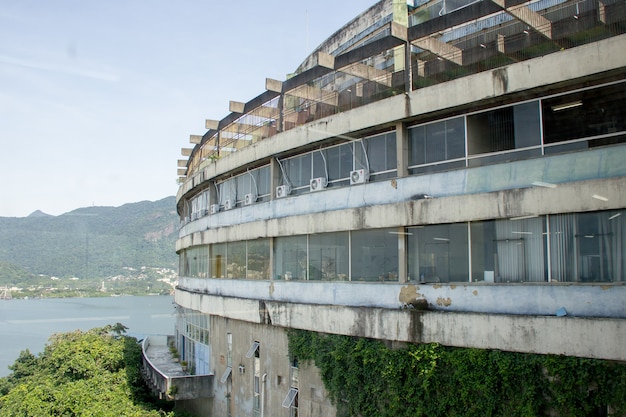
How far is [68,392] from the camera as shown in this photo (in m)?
25.0

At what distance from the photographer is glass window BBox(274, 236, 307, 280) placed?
18438mm

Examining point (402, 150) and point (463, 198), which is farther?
point (402, 150)

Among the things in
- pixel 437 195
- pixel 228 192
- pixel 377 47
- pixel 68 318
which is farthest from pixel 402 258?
pixel 68 318

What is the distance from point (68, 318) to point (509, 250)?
137m

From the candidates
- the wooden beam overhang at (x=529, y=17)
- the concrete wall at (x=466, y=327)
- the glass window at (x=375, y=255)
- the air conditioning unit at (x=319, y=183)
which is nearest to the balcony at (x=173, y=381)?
the concrete wall at (x=466, y=327)

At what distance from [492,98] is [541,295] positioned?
4.46 m

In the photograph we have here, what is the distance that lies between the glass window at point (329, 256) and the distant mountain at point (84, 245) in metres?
160

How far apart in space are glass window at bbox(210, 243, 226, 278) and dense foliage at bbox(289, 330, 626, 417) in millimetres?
8037

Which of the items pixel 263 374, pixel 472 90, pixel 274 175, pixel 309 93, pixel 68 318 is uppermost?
pixel 309 93

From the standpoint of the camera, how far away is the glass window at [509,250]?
12.4 m

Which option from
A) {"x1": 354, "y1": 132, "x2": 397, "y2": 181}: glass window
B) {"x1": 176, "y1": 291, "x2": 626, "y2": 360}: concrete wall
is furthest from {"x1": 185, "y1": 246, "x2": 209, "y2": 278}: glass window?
{"x1": 354, "y1": 132, "x2": 397, "y2": 181}: glass window

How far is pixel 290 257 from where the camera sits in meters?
19.1

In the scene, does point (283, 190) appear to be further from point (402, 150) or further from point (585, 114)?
point (585, 114)

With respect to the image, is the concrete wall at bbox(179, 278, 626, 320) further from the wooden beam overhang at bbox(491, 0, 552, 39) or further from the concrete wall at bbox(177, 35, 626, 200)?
the wooden beam overhang at bbox(491, 0, 552, 39)
